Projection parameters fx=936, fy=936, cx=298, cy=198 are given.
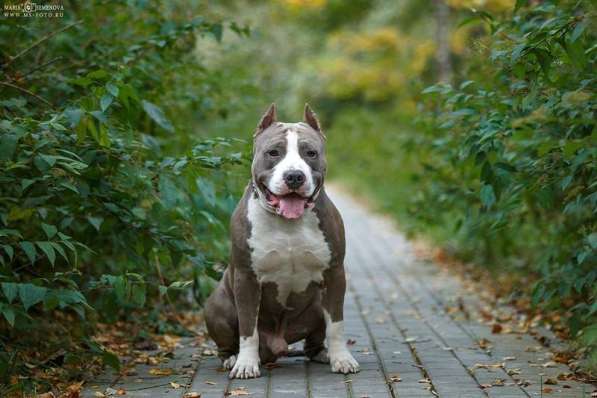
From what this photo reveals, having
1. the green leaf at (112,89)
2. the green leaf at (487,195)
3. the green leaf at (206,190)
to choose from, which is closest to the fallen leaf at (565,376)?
the green leaf at (487,195)

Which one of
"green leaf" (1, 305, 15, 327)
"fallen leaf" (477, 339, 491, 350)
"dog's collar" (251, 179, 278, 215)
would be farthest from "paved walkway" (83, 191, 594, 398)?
"dog's collar" (251, 179, 278, 215)

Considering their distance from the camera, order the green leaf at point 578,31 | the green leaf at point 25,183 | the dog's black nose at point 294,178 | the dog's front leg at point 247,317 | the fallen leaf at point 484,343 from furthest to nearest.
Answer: the fallen leaf at point 484,343 < the dog's front leg at point 247,317 < the dog's black nose at point 294,178 < the green leaf at point 25,183 < the green leaf at point 578,31

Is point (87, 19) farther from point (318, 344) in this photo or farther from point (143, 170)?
point (318, 344)

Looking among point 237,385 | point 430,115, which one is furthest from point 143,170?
point 430,115

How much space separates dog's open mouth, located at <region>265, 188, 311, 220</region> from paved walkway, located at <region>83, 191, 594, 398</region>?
39.6 inches

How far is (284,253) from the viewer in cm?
566

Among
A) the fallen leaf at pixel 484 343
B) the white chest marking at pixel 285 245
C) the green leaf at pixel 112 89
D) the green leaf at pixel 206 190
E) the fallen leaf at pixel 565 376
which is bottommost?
the fallen leaf at pixel 565 376

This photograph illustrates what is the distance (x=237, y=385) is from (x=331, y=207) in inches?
49.0

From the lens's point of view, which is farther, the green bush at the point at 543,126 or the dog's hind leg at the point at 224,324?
the dog's hind leg at the point at 224,324

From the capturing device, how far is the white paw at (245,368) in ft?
18.7

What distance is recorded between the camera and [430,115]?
27.0ft

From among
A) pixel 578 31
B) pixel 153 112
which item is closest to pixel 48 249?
pixel 153 112

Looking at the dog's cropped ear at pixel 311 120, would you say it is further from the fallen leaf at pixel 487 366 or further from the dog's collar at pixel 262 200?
the fallen leaf at pixel 487 366

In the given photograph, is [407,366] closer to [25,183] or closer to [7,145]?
[25,183]
